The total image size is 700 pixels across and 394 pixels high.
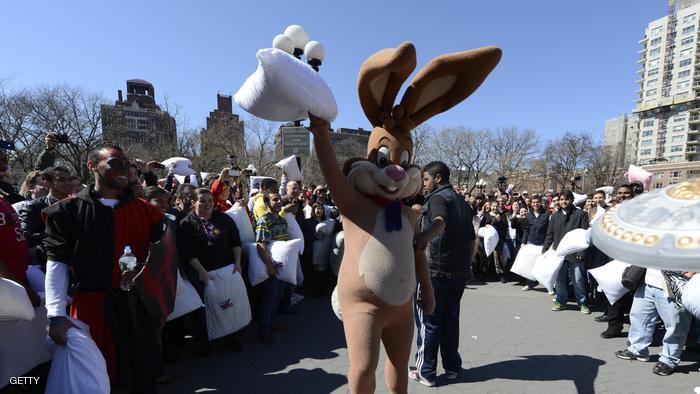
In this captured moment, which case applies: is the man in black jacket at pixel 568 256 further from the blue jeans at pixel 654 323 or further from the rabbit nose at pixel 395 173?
the rabbit nose at pixel 395 173

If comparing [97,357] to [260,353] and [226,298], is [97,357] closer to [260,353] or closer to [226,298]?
[226,298]

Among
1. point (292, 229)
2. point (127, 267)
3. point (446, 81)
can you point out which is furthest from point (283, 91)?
point (292, 229)

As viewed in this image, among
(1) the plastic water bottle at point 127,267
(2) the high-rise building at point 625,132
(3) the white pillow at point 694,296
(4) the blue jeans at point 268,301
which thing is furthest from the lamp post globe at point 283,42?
(2) the high-rise building at point 625,132

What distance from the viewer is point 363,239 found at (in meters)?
2.29

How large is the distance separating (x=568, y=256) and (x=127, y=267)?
599 centimetres

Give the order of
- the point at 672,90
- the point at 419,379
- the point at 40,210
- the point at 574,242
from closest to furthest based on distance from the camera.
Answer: the point at 419,379 → the point at 40,210 → the point at 574,242 → the point at 672,90

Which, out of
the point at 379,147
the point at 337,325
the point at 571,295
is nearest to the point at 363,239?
the point at 379,147

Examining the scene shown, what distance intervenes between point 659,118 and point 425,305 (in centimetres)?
9516

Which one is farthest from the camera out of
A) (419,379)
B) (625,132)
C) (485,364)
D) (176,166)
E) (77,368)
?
(625,132)

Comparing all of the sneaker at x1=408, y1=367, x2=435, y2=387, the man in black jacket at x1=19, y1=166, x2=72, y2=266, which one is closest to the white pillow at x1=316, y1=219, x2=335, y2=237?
the sneaker at x1=408, y1=367, x2=435, y2=387

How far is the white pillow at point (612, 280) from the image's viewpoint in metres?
4.57

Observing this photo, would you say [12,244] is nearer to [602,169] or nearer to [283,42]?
[283,42]

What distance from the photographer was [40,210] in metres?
3.62

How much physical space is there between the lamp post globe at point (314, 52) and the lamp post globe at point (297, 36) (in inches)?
3.1
